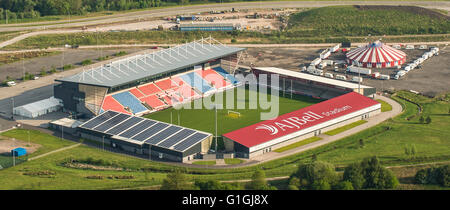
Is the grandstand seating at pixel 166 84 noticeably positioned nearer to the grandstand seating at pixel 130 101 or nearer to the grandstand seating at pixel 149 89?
the grandstand seating at pixel 149 89

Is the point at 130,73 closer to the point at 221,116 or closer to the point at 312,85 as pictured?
the point at 221,116

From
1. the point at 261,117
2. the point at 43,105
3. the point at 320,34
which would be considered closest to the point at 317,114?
the point at 261,117

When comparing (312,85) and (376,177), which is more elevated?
(312,85)

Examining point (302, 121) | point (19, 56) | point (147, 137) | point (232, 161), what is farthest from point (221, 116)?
point (19, 56)

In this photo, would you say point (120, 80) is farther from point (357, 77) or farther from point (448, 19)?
point (448, 19)

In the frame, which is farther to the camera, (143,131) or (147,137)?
(143,131)

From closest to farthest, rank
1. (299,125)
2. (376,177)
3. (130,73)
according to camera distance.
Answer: (376,177) < (299,125) < (130,73)

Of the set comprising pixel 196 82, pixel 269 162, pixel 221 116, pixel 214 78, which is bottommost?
pixel 269 162

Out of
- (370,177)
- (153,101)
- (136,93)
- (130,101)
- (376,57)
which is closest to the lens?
(370,177)

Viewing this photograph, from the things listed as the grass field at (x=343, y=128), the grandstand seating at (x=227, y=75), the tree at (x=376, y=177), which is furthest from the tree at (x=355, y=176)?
the grandstand seating at (x=227, y=75)
